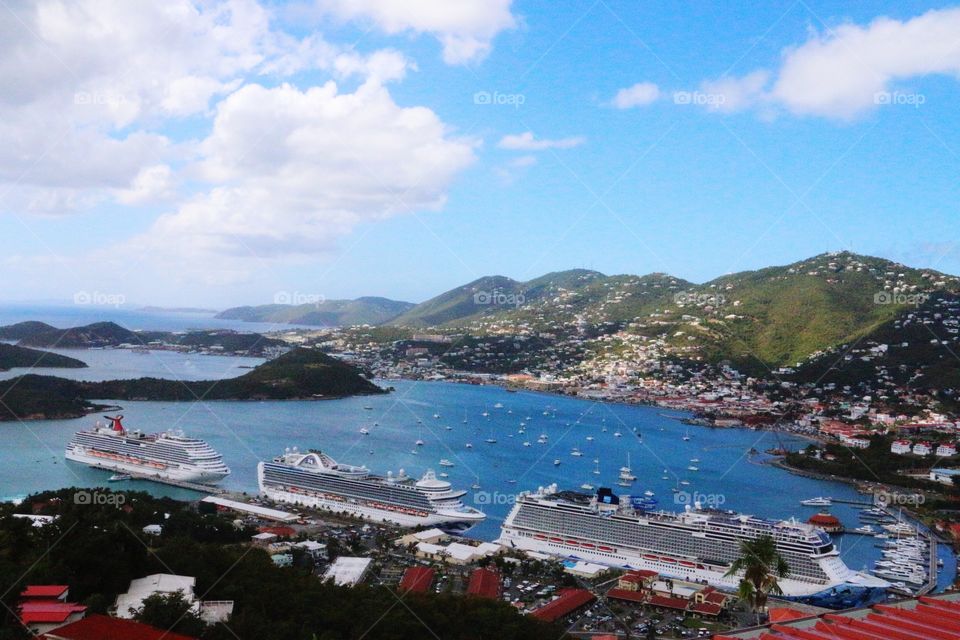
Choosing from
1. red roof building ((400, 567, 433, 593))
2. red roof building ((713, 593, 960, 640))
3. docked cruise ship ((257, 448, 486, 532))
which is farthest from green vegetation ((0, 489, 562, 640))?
docked cruise ship ((257, 448, 486, 532))

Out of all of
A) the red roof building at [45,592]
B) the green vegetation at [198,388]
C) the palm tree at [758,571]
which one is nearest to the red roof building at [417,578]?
the palm tree at [758,571]

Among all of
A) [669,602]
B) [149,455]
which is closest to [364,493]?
[149,455]

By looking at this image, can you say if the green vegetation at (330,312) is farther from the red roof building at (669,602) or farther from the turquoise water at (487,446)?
the red roof building at (669,602)

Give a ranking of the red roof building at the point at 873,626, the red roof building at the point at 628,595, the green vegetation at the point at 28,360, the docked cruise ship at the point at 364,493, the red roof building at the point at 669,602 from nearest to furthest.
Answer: the red roof building at the point at 873,626, the red roof building at the point at 669,602, the red roof building at the point at 628,595, the docked cruise ship at the point at 364,493, the green vegetation at the point at 28,360

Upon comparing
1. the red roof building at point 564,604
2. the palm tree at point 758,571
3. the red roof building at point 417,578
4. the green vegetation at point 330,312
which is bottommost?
the red roof building at point 564,604

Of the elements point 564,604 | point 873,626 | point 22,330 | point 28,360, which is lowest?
point 564,604

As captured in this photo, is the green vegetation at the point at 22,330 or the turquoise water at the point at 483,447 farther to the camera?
the green vegetation at the point at 22,330

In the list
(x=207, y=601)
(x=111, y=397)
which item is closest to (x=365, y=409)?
(x=111, y=397)

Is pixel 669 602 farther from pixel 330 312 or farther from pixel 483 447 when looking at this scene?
pixel 330 312

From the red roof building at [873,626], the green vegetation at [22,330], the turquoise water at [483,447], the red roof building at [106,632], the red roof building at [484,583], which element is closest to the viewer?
the red roof building at [106,632]
